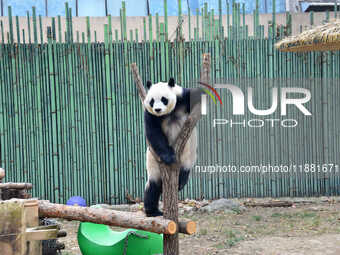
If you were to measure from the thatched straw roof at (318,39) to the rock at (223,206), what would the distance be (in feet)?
7.48

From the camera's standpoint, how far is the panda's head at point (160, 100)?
353 centimetres

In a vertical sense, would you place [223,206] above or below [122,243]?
below

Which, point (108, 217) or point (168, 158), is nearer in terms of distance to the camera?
point (108, 217)

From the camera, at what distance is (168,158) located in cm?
346

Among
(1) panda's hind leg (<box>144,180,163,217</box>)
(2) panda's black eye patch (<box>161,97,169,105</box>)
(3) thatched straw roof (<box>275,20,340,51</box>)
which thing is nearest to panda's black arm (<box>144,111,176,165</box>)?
(2) panda's black eye patch (<box>161,97,169,105</box>)

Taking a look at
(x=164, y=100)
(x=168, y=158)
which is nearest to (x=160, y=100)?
(x=164, y=100)

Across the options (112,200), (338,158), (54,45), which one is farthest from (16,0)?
(338,158)

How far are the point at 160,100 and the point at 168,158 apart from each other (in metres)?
0.45

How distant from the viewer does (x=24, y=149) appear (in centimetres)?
651

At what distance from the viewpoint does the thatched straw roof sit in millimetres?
5410

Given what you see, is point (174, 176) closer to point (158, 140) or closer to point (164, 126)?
point (158, 140)

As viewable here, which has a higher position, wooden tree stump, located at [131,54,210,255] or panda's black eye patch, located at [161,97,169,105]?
panda's black eye patch, located at [161,97,169,105]

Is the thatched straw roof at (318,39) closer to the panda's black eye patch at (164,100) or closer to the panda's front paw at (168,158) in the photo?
the panda's black eye patch at (164,100)

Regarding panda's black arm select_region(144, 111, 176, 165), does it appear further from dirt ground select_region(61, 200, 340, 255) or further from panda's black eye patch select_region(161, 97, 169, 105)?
dirt ground select_region(61, 200, 340, 255)
